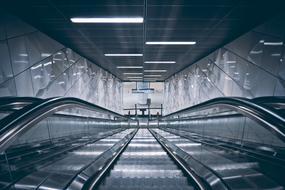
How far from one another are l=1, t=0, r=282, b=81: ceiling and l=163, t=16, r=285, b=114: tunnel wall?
447mm

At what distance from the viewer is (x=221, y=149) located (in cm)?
566

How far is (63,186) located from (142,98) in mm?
31905

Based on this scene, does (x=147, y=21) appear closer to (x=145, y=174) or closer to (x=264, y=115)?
(x=145, y=174)

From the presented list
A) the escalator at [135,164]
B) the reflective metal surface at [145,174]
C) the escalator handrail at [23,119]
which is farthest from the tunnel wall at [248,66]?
the escalator handrail at [23,119]

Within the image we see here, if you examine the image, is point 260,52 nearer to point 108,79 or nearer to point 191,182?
point 191,182

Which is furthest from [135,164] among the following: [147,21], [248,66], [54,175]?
[248,66]

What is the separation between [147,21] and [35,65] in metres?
3.88

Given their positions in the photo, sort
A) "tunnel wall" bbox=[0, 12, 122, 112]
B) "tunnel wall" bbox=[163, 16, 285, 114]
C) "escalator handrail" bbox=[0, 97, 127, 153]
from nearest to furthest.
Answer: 1. "escalator handrail" bbox=[0, 97, 127, 153]
2. "tunnel wall" bbox=[0, 12, 122, 112]
3. "tunnel wall" bbox=[163, 16, 285, 114]

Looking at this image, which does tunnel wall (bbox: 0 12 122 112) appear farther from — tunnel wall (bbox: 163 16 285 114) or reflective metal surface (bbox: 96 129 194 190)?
tunnel wall (bbox: 163 16 285 114)

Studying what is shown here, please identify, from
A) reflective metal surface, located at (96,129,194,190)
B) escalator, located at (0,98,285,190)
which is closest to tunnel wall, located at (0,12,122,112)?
escalator, located at (0,98,285,190)

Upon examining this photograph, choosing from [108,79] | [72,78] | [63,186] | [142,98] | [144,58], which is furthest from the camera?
[142,98]

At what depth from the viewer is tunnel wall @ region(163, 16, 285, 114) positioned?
6.96 meters

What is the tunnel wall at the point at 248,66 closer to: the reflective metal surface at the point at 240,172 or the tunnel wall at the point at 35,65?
the reflective metal surface at the point at 240,172

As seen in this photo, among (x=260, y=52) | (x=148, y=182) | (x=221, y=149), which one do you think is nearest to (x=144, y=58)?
(x=260, y=52)
